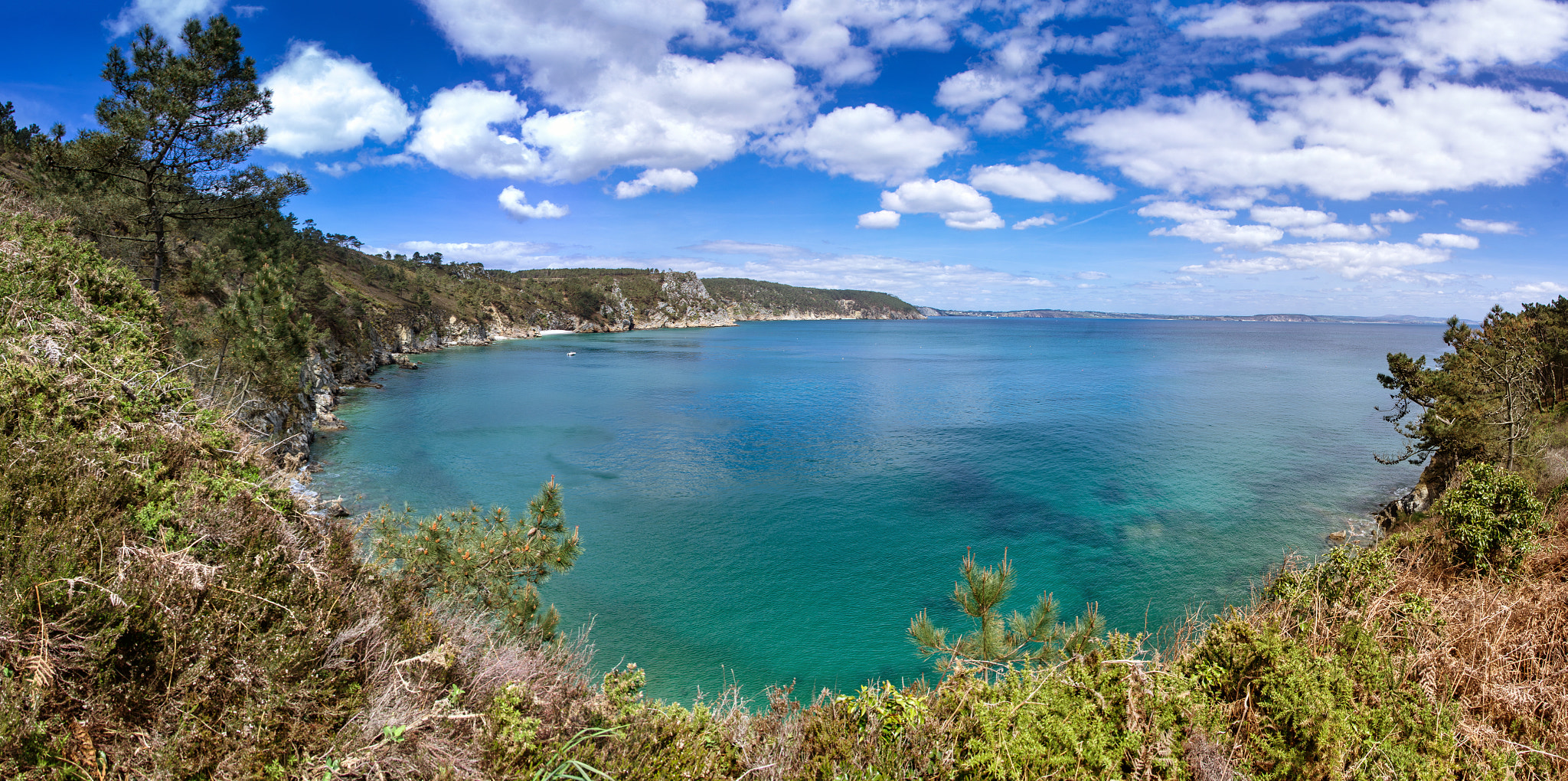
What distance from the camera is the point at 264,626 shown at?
4461mm

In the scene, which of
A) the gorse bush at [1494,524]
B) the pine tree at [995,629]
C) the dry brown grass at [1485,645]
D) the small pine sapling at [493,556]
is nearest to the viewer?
the dry brown grass at [1485,645]

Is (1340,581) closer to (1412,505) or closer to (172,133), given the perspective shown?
(1412,505)

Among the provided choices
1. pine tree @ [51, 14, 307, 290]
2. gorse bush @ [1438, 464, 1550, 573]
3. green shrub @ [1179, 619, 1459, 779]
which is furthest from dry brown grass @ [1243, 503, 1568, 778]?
pine tree @ [51, 14, 307, 290]

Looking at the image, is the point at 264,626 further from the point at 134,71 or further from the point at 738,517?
the point at 134,71

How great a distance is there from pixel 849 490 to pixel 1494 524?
19773 millimetres

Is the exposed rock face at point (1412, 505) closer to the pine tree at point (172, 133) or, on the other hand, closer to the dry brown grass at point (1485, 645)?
the dry brown grass at point (1485, 645)

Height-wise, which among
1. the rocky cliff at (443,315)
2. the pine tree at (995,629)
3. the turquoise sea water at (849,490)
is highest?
the rocky cliff at (443,315)

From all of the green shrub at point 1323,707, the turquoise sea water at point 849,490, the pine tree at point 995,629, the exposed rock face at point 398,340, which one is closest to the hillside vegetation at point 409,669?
the green shrub at point 1323,707

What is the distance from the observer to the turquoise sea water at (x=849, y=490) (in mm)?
17000

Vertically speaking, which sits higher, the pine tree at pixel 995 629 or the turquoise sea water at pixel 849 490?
the pine tree at pixel 995 629

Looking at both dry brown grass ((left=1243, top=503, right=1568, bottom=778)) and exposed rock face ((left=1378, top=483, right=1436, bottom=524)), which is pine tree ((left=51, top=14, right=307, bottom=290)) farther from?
exposed rock face ((left=1378, top=483, right=1436, bottom=524))

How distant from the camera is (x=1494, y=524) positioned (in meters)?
9.14

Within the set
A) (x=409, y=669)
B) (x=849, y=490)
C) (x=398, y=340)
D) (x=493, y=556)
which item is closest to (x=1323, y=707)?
(x=409, y=669)

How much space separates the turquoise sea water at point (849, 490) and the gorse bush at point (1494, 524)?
6.69 metres
